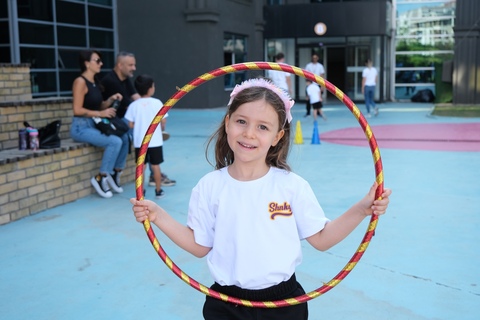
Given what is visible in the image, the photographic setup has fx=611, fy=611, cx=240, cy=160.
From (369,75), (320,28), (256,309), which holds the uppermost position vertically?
(320,28)

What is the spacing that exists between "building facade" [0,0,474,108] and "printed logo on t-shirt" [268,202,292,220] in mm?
15528

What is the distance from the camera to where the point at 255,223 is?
→ 259cm

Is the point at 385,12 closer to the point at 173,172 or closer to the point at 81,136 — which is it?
the point at 173,172

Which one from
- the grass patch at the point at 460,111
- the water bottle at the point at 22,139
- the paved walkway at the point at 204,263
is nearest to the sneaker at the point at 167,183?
the paved walkway at the point at 204,263

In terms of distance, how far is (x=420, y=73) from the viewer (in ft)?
92.1

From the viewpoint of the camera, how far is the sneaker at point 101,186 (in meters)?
7.76

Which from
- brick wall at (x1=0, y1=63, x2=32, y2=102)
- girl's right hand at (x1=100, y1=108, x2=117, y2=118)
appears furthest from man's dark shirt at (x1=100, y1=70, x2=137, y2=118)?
brick wall at (x1=0, y1=63, x2=32, y2=102)

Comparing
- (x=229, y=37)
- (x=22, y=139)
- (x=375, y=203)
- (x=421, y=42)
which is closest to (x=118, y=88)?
(x=22, y=139)

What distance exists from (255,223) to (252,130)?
399 mm

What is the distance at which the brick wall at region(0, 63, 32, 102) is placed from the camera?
7.99 m

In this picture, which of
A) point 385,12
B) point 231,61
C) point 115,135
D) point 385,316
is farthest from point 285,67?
point 385,12

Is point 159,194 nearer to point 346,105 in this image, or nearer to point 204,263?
point 204,263

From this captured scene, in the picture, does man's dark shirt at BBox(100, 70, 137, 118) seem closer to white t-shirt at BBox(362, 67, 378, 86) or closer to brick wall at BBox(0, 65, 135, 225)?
brick wall at BBox(0, 65, 135, 225)

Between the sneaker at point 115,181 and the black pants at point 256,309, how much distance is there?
5.39m
